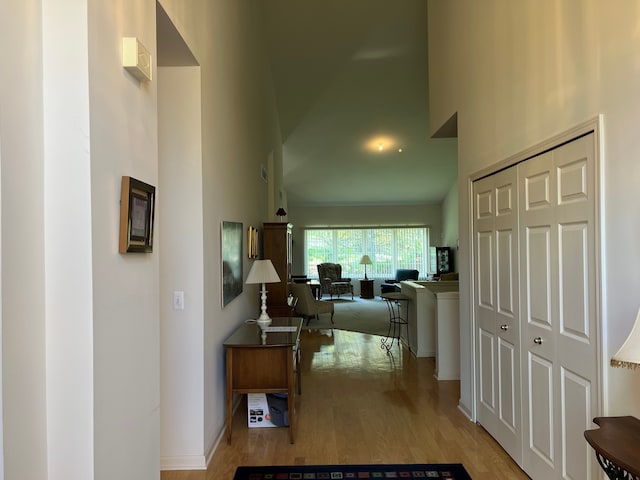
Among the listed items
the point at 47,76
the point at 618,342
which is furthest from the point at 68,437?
the point at 618,342

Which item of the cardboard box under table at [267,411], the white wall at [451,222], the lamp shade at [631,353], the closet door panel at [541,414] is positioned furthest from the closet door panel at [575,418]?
the white wall at [451,222]

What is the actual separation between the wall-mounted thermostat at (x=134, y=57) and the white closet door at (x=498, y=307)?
2.20 meters

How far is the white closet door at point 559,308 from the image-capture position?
6.36ft

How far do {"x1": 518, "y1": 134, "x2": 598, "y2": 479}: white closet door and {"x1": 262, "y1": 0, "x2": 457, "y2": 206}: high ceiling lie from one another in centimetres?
418

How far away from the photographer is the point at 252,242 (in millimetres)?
4453

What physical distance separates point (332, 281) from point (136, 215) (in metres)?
10.5

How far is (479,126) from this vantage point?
3.15 meters

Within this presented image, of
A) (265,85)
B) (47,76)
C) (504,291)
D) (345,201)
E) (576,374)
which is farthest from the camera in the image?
(345,201)

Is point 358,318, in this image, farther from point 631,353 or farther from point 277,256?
point 631,353

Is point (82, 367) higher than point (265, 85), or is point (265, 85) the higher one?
point (265, 85)

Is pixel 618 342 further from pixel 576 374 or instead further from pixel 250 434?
pixel 250 434

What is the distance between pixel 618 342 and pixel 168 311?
2.42 m

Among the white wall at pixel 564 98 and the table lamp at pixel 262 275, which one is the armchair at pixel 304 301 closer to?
the table lamp at pixel 262 275

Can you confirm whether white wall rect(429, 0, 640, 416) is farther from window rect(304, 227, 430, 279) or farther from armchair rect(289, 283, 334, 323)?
window rect(304, 227, 430, 279)
